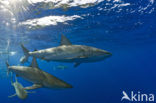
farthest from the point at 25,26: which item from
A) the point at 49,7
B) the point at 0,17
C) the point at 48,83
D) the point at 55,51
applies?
the point at 48,83

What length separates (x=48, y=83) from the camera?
427 cm

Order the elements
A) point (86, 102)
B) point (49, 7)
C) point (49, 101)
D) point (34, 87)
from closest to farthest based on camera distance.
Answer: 1. point (34, 87)
2. point (49, 7)
3. point (86, 102)
4. point (49, 101)

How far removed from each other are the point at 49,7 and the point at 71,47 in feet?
33.1

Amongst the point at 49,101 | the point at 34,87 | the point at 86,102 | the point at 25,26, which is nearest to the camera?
the point at 34,87

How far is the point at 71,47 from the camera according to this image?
5.35 metres

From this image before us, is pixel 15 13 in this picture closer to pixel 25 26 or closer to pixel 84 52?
pixel 25 26

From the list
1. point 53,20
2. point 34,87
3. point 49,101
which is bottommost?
point 49,101

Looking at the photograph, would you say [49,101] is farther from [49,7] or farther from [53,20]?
[49,7]

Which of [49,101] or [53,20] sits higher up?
[53,20]

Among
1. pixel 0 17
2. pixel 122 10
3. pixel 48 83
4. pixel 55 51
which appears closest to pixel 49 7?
pixel 0 17

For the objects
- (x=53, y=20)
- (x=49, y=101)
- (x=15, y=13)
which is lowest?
(x=49, y=101)

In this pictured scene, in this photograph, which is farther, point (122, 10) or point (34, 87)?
point (122, 10)

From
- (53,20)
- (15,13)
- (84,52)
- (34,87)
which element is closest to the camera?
(34,87)

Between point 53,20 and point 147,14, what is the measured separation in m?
11.9
